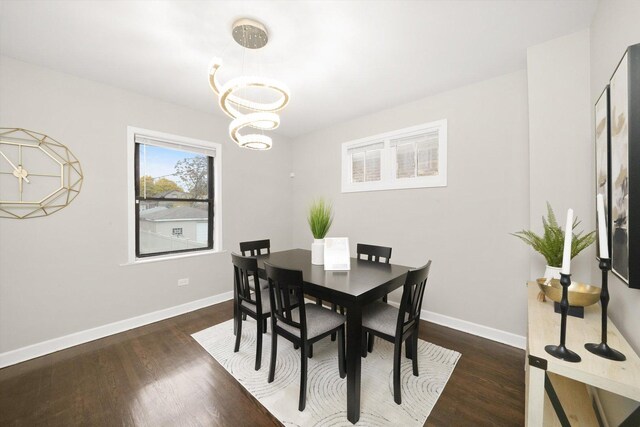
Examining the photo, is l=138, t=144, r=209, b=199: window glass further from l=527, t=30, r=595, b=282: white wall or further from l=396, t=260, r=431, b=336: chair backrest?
l=527, t=30, r=595, b=282: white wall

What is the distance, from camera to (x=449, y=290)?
8.95ft

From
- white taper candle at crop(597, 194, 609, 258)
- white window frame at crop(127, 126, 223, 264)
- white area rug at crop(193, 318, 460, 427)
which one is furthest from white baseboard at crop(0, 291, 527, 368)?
white taper candle at crop(597, 194, 609, 258)

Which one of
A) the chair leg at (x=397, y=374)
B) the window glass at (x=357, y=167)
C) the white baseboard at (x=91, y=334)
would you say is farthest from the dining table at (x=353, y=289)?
the white baseboard at (x=91, y=334)

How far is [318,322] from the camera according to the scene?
1.78 m

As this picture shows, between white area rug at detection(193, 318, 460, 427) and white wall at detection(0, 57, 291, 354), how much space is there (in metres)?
0.99

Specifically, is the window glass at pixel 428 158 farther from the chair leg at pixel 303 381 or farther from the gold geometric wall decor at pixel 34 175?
the gold geometric wall decor at pixel 34 175

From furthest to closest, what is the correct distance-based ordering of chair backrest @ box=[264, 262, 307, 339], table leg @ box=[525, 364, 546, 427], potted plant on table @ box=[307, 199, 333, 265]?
potted plant on table @ box=[307, 199, 333, 265] < chair backrest @ box=[264, 262, 307, 339] < table leg @ box=[525, 364, 546, 427]

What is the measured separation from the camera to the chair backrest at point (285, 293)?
1.57 m

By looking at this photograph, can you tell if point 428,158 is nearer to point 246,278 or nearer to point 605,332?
point 605,332

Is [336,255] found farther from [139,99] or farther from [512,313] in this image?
[139,99]

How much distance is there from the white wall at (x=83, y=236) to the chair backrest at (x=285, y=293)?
6.60ft

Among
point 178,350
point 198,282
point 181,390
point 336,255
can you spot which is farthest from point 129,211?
point 336,255

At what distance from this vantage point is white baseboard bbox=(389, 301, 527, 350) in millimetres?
2305

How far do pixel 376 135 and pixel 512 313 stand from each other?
99.0 inches
